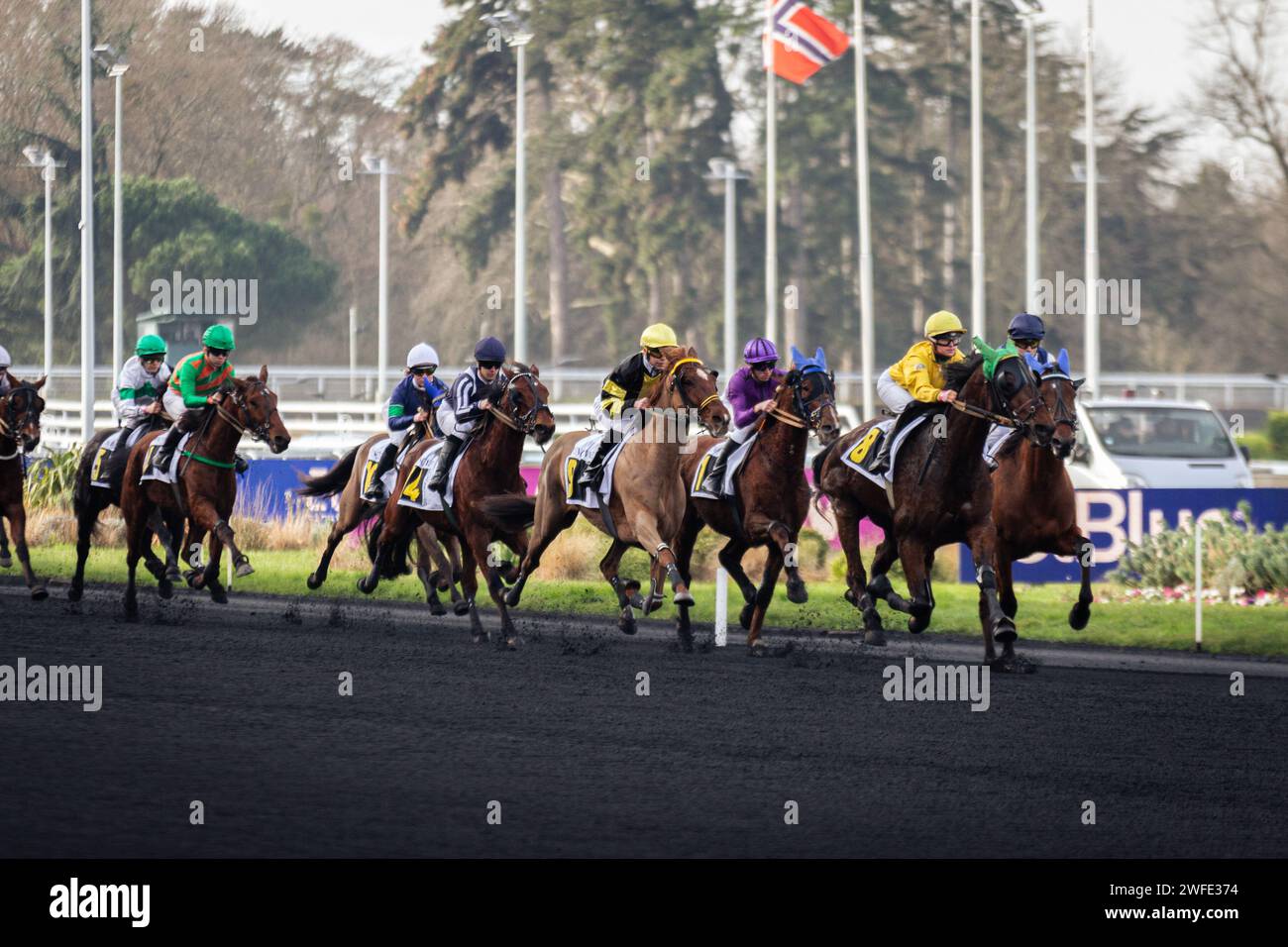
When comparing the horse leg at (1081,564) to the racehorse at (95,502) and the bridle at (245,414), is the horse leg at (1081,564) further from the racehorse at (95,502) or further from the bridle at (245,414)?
the racehorse at (95,502)

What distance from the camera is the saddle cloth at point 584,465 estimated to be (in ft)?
47.5

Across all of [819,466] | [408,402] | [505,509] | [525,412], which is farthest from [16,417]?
[819,466]

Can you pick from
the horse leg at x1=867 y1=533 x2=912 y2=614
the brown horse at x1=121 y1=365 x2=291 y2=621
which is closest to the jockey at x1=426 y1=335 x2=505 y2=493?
the brown horse at x1=121 y1=365 x2=291 y2=621

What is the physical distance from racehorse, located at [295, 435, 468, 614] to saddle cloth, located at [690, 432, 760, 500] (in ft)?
7.58

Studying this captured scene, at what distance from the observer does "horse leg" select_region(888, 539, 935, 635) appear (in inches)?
514

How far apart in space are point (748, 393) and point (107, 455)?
597 centimetres

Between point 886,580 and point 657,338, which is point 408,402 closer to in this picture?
point 657,338

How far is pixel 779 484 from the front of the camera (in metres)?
13.8

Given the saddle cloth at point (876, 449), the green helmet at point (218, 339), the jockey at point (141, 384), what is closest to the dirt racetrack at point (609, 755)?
the saddle cloth at point (876, 449)

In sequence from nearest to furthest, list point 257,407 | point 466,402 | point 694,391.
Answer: point 694,391 < point 466,402 < point 257,407

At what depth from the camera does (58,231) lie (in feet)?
153

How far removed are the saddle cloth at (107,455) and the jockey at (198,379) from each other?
91 cm

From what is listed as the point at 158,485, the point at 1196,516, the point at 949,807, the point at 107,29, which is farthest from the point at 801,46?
the point at 949,807

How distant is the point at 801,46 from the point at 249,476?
1588 centimetres
